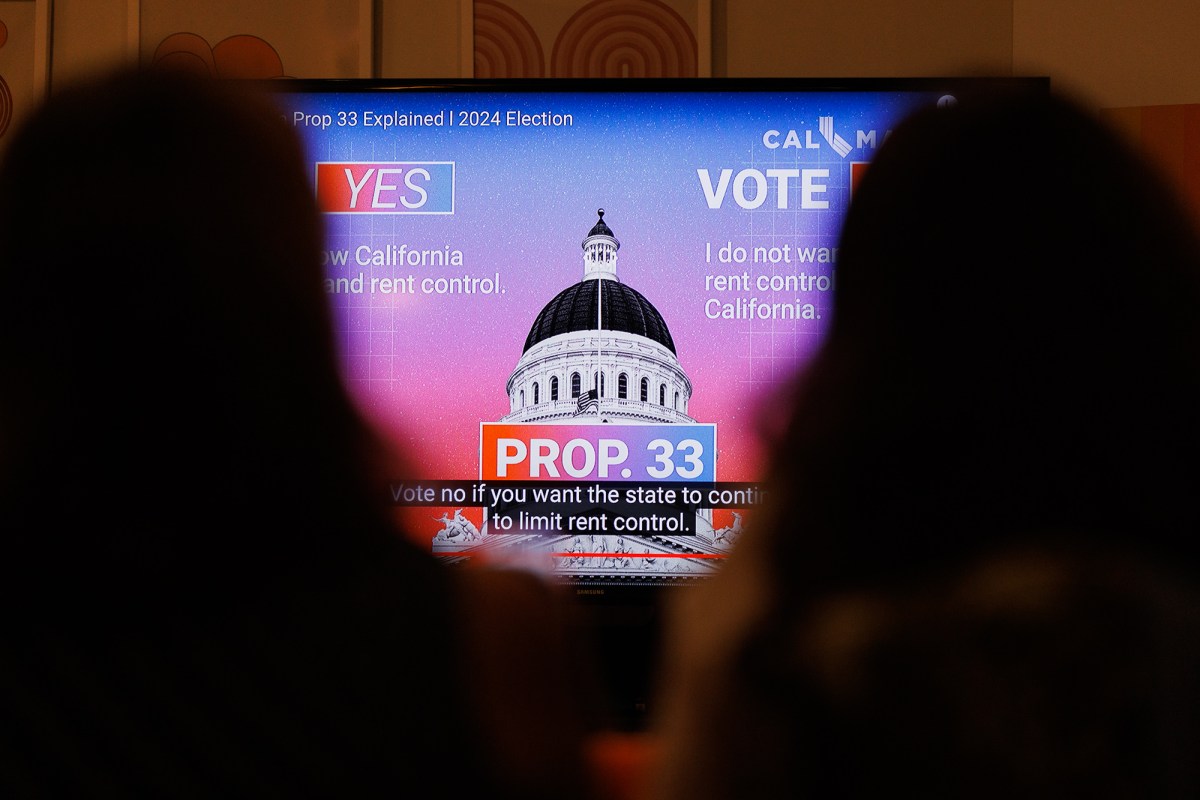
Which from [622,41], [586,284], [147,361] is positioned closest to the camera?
[147,361]

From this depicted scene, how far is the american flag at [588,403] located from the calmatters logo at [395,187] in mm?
466

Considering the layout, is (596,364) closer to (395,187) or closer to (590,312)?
(590,312)

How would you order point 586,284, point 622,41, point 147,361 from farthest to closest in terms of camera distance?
1. point 622,41
2. point 586,284
3. point 147,361

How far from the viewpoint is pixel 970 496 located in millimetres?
696

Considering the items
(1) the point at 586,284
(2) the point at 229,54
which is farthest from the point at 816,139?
(2) the point at 229,54

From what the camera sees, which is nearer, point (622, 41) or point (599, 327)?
point (599, 327)

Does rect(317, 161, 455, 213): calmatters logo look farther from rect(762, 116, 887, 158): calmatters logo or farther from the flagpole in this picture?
rect(762, 116, 887, 158): calmatters logo

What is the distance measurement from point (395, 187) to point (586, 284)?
1.45 ft

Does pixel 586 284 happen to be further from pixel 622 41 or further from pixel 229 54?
pixel 229 54

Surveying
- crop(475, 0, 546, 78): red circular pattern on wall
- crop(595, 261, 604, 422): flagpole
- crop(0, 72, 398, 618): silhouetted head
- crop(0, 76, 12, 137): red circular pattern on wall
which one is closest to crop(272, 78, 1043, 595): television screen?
crop(595, 261, 604, 422): flagpole

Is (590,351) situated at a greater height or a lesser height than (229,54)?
lesser

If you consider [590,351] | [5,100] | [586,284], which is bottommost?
[590,351]

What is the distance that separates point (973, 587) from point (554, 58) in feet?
6.52

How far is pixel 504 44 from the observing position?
7.82ft
